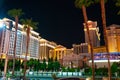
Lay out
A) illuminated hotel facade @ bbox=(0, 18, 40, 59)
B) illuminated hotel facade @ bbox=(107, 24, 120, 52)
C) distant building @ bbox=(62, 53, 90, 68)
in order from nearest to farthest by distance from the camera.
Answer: distant building @ bbox=(62, 53, 90, 68) → illuminated hotel facade @ bbox=(0, 18, 40, 59) → illuminated hotel facade @ bbox=(107, 24, 120, 52)

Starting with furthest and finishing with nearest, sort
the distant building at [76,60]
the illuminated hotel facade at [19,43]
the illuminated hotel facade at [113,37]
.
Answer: the illuminated hotel facade at [113,37], the illuminated hotel facade at [19,43], the distant building at [76,60]

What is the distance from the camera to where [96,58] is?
336 ft

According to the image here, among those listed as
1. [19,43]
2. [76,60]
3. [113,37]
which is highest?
[113,37]

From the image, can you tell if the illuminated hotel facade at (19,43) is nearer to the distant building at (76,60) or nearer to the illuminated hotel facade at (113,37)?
the distant building at (76,60)

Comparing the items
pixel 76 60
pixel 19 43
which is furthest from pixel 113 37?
pixel 19 43

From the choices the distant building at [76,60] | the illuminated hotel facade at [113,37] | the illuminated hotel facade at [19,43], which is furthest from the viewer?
the illuminated hotel facade at [113,37]

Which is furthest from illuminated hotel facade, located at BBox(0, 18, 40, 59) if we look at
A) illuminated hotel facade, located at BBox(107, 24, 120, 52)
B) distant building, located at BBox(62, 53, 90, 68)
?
illuminated hotel facade, located at BBox(107, 24, 120, 52)

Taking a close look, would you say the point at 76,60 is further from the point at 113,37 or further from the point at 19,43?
the point at 19,43

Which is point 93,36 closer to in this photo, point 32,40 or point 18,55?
point 32,40

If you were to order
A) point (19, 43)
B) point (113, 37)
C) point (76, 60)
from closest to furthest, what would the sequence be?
point (76, 60) → point (113, 37) → point (19, 43)

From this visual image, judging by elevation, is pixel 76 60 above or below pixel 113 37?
below

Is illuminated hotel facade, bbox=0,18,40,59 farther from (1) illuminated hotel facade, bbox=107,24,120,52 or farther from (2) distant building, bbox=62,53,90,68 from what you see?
(1) illuminated hotel facade, bbox=107,24,120,52

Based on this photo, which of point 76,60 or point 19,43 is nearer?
point 76,60

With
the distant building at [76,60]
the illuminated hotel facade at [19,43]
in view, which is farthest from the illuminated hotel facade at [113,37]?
the illuminated hotel facade at [19,43]
